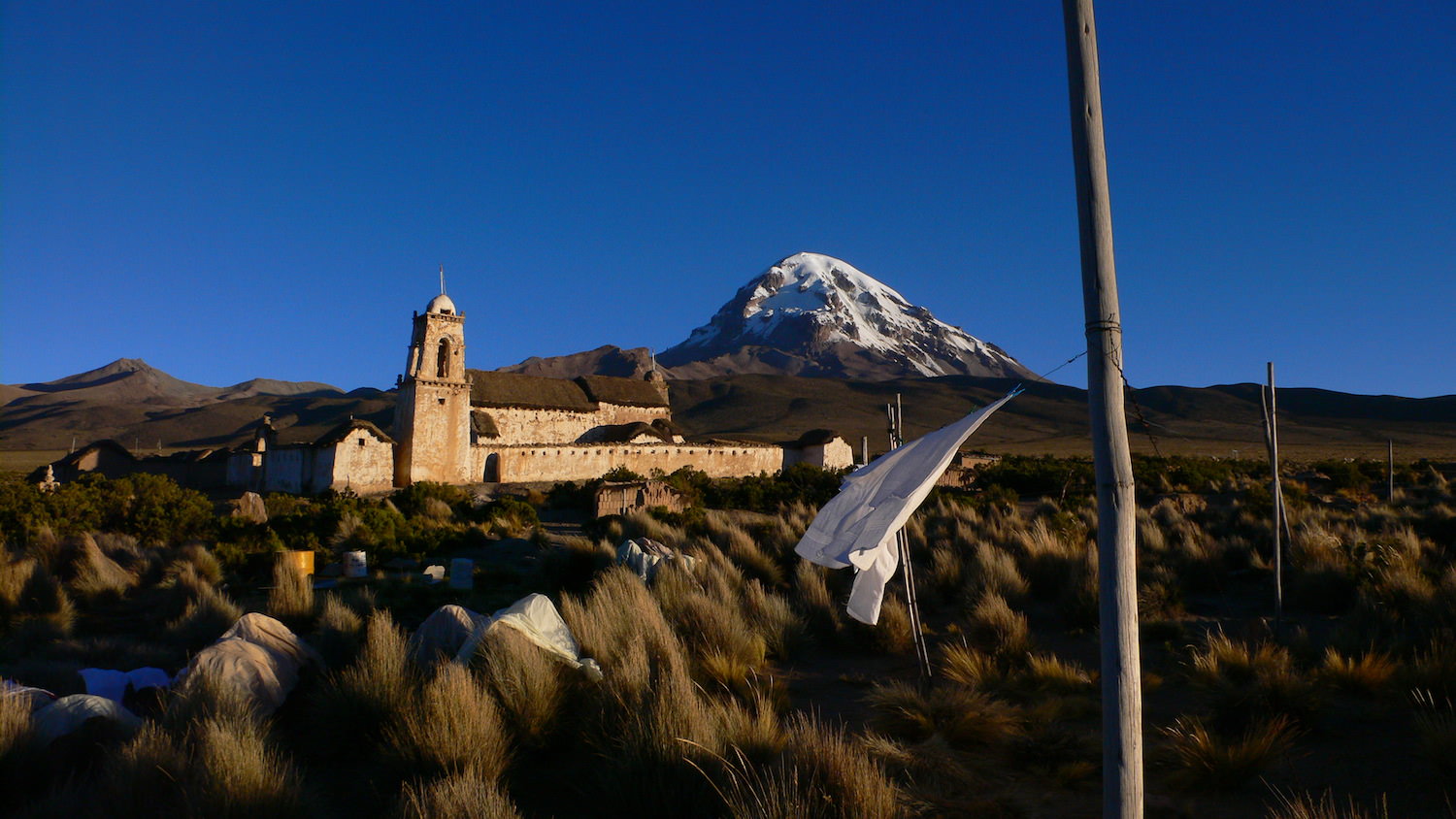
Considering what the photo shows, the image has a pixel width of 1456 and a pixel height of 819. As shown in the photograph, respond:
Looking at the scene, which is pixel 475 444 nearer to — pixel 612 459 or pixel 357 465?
pixel 357 465

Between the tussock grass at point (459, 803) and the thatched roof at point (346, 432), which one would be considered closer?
the tussock grass at point (459, 803)

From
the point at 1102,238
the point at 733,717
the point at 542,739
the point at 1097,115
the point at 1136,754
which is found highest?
the point at 1097,115

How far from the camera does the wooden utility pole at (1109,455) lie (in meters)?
3.04

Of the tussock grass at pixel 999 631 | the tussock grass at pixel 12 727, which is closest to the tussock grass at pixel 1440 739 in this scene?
the tussock grass at pixel 999 631

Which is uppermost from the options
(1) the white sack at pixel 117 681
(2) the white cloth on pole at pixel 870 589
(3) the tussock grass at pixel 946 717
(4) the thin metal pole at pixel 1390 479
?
(4) the thin metal pole at pixel 1390 479

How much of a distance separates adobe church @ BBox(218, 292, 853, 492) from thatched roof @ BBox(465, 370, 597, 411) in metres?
0.06

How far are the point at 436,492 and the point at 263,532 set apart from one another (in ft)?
34.8

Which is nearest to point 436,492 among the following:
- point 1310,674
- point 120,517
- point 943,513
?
point 120,517

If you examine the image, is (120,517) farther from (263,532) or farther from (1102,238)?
(1102,238)

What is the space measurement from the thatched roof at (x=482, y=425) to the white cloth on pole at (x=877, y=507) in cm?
3720

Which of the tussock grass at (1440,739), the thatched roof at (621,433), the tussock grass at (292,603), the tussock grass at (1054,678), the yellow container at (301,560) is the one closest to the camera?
the tussock grass at (1440,739)

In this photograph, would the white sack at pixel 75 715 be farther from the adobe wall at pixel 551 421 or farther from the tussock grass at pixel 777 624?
the adobe wall at pixel 551 421

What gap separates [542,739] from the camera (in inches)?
207

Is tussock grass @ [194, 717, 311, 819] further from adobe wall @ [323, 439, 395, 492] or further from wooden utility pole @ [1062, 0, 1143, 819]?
adobe wall @ [323, 439, 395, 492]
